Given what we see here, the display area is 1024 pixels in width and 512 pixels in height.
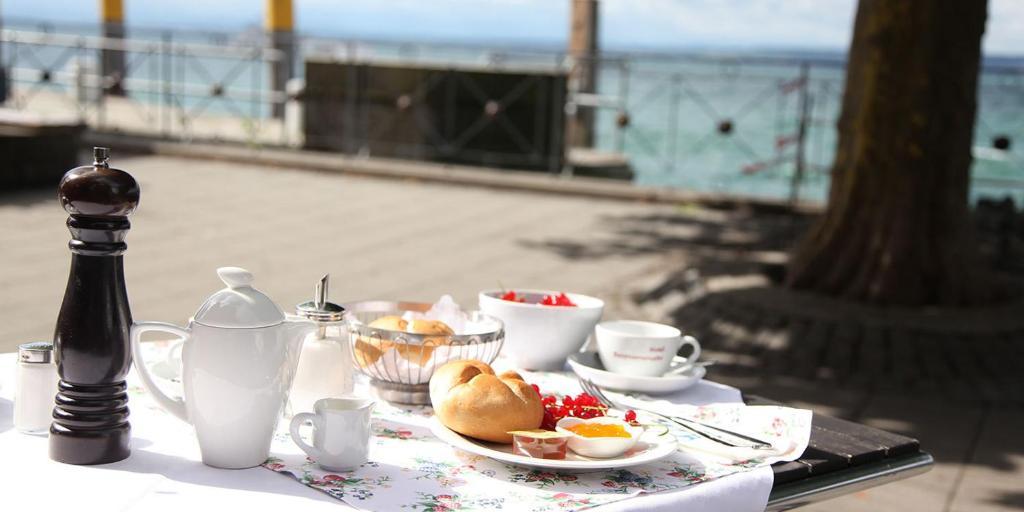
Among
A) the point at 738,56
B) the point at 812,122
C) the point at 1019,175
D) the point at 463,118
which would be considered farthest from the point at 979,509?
the point at 1019,175

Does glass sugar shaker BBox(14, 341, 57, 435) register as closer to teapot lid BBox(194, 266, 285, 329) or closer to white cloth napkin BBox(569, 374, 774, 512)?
teapot lid BBox(194, 266, 285, 329)

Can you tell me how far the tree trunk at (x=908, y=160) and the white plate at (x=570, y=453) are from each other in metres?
4.46

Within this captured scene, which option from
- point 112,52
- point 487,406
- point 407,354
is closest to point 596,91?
point 112,52

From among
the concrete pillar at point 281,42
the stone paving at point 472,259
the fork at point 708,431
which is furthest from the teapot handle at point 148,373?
the concrete pillar at point 281,42

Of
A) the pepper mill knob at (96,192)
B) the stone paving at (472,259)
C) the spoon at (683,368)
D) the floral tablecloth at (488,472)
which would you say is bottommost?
the stone paving at (472,259)

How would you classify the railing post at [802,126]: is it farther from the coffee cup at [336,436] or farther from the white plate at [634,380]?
the coffee cup at [336,436]

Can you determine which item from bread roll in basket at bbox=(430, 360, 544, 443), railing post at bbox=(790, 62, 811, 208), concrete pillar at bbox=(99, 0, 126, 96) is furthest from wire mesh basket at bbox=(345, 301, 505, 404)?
concrete pillar at bbox=(99, 0, 126, 96)

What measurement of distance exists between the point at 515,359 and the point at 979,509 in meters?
2.03

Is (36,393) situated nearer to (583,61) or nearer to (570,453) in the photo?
(570,453)

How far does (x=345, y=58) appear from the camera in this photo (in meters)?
11.2

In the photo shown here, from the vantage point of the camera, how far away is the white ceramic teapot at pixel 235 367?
1441 mm

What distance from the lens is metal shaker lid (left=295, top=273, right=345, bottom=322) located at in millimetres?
1723

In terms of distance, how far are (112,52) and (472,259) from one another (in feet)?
30.5

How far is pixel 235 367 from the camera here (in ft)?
4.73
